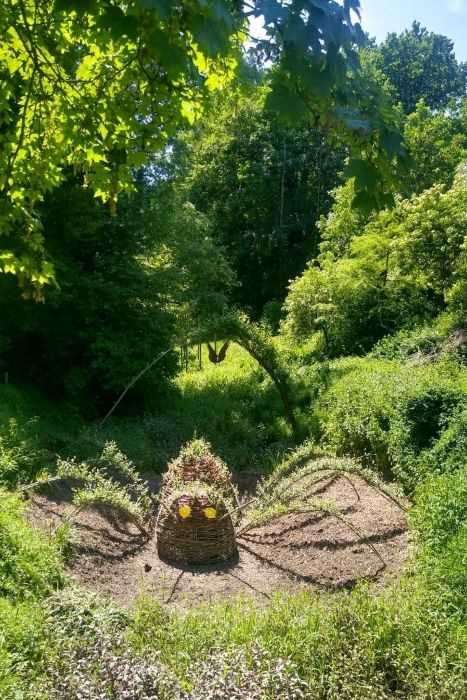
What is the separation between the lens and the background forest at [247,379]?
142 inches

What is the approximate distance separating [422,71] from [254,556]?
29.6m

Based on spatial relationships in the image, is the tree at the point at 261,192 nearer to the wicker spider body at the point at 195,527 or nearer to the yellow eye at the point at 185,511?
the wicker spider body at the point at 195,527

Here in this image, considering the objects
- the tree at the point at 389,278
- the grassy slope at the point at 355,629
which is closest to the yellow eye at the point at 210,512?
the grassy slope at the point at 355,629

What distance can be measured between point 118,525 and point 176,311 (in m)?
6.11

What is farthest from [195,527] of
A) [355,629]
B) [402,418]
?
[402,418]

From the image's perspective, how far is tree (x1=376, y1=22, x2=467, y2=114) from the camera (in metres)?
30.9

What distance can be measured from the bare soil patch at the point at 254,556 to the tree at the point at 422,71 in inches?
1110

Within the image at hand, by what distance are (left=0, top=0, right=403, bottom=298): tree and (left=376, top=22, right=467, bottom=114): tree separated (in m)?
30.6

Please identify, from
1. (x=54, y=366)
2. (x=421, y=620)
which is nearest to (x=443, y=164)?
(x=54, y=366)

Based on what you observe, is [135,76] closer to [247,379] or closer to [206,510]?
[206,510]

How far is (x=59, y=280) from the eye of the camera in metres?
10.2

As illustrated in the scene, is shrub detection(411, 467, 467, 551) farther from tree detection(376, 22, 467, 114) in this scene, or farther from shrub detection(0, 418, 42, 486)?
tree detection(376, 22, 467, 114)

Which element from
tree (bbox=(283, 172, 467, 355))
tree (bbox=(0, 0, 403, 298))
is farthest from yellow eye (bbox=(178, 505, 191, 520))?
tree (bbox=(283, 172, 467, 355))

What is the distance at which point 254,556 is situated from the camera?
6.61 m
